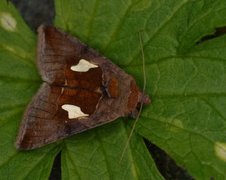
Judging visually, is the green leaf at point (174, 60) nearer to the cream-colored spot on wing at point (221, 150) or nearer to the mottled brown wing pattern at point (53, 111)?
the cream-colored spot on wing at point (221, 150)

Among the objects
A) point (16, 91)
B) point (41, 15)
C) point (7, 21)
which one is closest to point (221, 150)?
point (16, 91)

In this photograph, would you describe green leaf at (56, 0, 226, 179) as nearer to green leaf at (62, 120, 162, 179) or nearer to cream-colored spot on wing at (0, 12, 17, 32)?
green leaf at (62, 120, 162, 179)

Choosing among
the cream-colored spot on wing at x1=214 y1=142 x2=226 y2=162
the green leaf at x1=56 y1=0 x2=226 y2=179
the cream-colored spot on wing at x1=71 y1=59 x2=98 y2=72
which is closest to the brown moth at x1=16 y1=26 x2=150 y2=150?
the cream-colored spot on wing at x1=71 y1=59 x2=98 y2=72

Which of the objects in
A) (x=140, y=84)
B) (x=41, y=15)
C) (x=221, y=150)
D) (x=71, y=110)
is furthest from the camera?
(x=41, y=15)

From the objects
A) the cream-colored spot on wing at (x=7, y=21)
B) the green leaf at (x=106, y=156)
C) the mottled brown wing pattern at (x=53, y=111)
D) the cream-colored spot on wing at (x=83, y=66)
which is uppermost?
the cream-colored spot on wing at (x=7, y=21)

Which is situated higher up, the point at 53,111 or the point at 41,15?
the point at 41,15

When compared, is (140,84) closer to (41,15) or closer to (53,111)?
(53,111)

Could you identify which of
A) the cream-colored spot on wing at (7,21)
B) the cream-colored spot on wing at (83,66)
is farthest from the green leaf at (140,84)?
the cream-colored spot on wing at (83,66)
